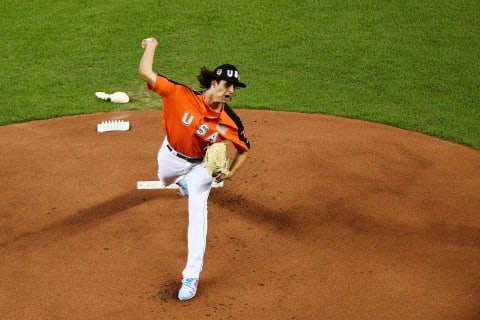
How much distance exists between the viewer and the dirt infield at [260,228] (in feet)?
21.6

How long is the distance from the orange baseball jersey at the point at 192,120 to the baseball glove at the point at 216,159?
0.76 ft

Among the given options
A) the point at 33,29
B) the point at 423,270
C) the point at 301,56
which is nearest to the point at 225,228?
the point at 423,270

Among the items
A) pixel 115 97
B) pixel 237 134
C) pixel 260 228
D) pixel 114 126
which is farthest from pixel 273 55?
pixel 237 134

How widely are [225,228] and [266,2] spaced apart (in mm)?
8050

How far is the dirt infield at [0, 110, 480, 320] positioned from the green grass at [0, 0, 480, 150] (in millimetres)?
909

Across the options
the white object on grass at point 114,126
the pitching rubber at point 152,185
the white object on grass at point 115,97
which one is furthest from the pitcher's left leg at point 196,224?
the white object on grass at point 115,97

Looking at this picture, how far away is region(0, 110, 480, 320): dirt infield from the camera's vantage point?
6.59 m

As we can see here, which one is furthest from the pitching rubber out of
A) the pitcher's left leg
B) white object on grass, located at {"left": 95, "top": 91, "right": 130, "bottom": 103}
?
white object on grass, located at {"left": 95, "top": 91, "right": 130, "bottom": 103}

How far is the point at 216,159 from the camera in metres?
6.39

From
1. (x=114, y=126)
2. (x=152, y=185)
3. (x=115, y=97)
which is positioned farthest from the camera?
(x=115, y=97)

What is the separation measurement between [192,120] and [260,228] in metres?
1.70

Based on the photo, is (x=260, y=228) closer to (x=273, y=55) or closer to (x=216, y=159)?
(x=216, y=159)

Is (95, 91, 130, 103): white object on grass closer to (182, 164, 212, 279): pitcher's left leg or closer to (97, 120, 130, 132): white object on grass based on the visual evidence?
(97, 120, 130, 132): white object on grass

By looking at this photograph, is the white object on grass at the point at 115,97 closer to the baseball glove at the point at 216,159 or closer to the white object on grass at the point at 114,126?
the white object on grass at the point at 114,126
